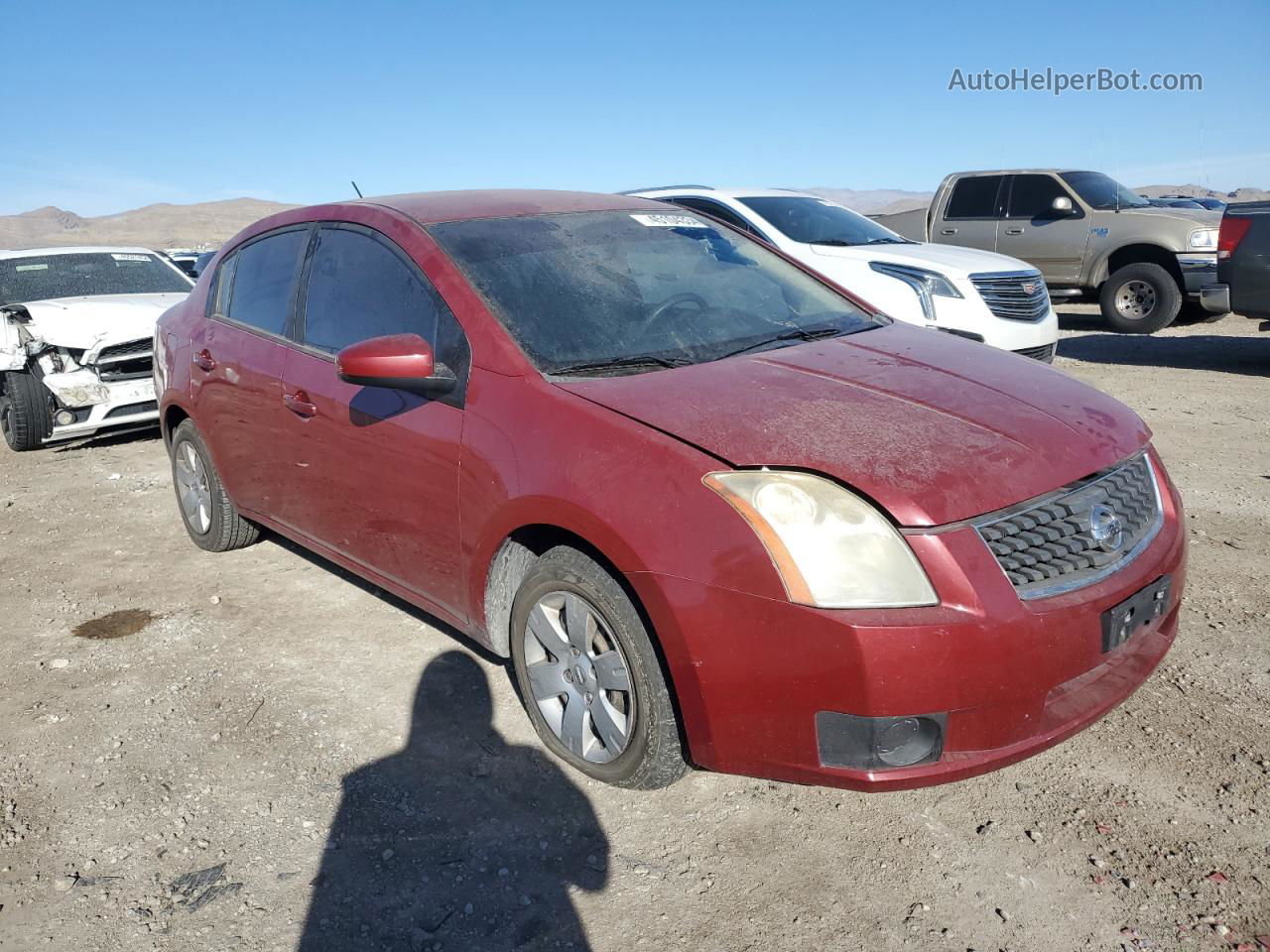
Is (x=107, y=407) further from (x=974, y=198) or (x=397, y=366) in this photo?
(x=974, y=198)

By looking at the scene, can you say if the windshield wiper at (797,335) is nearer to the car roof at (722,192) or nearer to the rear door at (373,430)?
the rear door at (373,430)

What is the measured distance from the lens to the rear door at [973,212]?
41.5ft

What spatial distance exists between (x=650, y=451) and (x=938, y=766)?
1.03 meters

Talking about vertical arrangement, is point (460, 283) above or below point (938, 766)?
above

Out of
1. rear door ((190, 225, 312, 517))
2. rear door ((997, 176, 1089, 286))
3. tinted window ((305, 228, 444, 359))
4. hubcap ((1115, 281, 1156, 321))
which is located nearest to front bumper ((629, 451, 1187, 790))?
tinted window ((305, 228, 444, 359))

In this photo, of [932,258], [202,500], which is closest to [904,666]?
[202,500]

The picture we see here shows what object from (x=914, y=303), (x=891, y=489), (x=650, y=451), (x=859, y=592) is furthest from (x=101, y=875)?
(x=914, y=303)

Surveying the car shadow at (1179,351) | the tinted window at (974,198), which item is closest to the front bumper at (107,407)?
the car shadow at (1179,351)

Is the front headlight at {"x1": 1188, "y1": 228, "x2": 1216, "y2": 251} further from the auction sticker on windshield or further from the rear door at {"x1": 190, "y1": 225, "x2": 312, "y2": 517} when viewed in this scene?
the rear door at {"x1": 190, "y1": 225, "x2": 312, "y2": 517}

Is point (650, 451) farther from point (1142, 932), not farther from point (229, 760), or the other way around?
point (229, 760)

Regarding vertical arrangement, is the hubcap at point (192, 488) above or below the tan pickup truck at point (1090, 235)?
below

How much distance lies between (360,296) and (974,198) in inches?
441

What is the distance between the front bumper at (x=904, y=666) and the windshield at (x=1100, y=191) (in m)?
11.2

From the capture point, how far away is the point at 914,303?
7.31 metres
